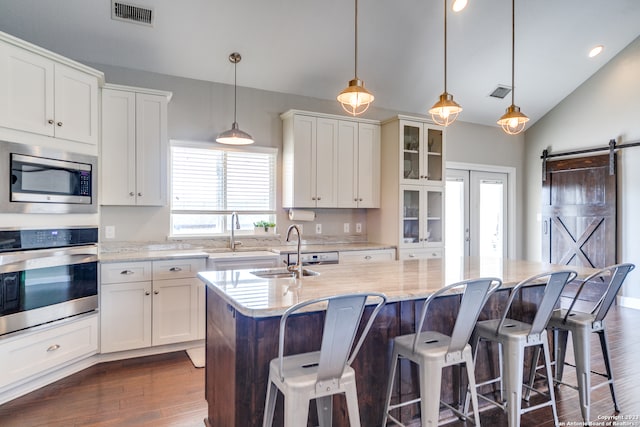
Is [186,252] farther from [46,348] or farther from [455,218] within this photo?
[455,218]

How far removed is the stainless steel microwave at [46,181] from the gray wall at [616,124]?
619 centimetres

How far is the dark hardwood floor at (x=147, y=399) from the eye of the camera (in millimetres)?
2383

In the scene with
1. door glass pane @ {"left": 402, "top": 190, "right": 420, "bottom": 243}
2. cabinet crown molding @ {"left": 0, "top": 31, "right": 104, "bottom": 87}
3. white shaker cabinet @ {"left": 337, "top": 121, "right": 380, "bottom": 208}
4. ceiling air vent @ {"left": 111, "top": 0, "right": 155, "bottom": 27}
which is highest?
ceiling air vent @ {"left": 111, "top": 0, "right": 155, "bottom": 27}

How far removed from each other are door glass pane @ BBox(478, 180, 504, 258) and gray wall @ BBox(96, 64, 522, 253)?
221 cm

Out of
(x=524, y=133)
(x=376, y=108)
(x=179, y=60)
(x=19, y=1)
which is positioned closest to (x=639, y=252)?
(x=524, y=133)

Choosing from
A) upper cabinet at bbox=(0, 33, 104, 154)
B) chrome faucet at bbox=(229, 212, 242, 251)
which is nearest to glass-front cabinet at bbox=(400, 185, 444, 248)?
chrome faucet at bbox=(229, 212, 242, 251)

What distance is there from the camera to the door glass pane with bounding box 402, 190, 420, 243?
4.61m

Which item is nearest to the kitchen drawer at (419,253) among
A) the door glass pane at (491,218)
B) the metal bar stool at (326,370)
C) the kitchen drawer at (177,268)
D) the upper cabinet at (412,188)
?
the upper cabinet at (412,188)

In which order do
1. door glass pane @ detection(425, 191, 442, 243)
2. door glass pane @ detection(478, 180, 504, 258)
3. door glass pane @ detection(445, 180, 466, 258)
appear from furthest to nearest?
door glass pane @ detection(478, 180, 504, 258)
door glass pane @ detection(445, 180, 466, 258)
door glass pane @ detection(425, 191, 442, 243)

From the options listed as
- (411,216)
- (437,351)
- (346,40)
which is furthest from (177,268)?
(346,40)

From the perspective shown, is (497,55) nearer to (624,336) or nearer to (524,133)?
(524,133)

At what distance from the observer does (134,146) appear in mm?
3531

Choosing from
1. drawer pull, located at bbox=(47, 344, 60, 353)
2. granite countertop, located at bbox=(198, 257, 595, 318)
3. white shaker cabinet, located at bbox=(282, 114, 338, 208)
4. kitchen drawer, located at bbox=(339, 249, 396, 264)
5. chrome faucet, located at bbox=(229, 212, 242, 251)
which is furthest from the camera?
white shaker cabinet, located at bbox=(282, 114, 338, 208)

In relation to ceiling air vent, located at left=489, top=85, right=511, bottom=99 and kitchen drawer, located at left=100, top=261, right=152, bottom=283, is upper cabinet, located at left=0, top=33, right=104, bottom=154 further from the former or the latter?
ceiling air vent, located at left=489, top=85, right=511, bottom=99
